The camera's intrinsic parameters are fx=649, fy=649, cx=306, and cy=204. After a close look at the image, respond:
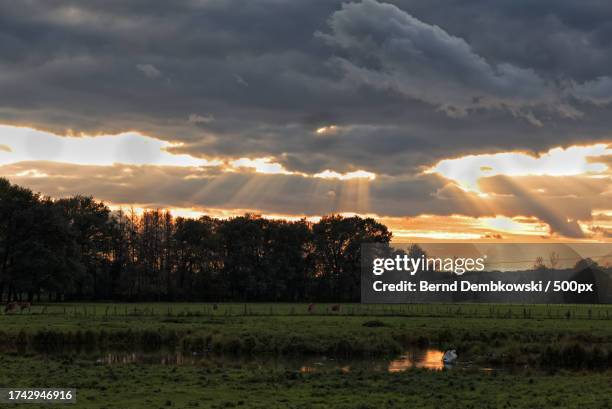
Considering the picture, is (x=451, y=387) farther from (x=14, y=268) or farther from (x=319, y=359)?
(x=14, y=268)

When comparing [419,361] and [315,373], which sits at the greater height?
[315,373]

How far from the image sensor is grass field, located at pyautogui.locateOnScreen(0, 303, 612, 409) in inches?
1033

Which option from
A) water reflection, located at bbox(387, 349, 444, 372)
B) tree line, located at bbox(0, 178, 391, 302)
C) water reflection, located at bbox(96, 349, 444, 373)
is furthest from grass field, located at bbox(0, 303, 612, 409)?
tree line, located at bbox(0, 178, 391, 302)

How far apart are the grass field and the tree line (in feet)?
242

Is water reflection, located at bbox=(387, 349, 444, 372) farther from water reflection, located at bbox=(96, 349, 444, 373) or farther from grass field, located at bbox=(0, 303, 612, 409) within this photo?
grass field, located at bbox=(0, 303, 612, 409)

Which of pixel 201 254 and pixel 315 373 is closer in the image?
pixel 315 373

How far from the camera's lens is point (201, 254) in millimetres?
158875

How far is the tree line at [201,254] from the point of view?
14238 cm

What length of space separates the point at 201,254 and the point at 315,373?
12805cm

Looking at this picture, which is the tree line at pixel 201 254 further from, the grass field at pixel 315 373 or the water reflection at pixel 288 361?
the water reflection at pixel 288 361

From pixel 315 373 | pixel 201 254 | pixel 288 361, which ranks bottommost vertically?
pixel 288 361

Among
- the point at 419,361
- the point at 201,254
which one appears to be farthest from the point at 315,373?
the point at 201,254

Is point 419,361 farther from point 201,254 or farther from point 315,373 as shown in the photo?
point 201,254

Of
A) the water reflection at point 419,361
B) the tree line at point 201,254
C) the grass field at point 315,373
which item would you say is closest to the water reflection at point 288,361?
the water reflection at point 419,361
